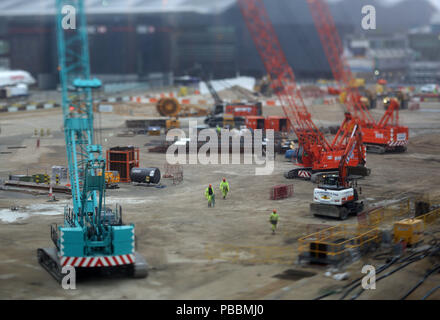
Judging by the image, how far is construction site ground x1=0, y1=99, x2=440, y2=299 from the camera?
2992 cm

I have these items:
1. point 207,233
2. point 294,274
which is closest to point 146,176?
point 207,233

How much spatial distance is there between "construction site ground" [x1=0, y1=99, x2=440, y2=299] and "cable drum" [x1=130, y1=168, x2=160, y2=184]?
713 millimetres

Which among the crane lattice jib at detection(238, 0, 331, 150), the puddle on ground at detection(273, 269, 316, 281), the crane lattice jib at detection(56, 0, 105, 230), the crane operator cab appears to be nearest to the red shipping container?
the crane operator cab

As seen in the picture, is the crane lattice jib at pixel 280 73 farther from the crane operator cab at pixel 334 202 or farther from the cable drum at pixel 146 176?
the crane operator cab at pixel 334 202

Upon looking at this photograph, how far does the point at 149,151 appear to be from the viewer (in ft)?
245

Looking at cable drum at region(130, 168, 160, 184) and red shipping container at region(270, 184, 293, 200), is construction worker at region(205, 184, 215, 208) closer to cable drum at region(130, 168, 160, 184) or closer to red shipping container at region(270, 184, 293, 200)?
red shipping container at region(270, 184, 293, 200)

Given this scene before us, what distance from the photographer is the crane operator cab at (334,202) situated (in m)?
43.1

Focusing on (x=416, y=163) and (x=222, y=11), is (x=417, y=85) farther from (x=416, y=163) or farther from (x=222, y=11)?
(x=416, y=163)

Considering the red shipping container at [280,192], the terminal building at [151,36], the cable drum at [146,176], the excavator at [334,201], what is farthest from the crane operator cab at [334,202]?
the terminal building at [151,36]

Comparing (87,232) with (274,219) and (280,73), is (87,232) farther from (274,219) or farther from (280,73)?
(280,73)

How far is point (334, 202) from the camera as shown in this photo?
141ft

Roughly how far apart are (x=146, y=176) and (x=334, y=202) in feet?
57.8
